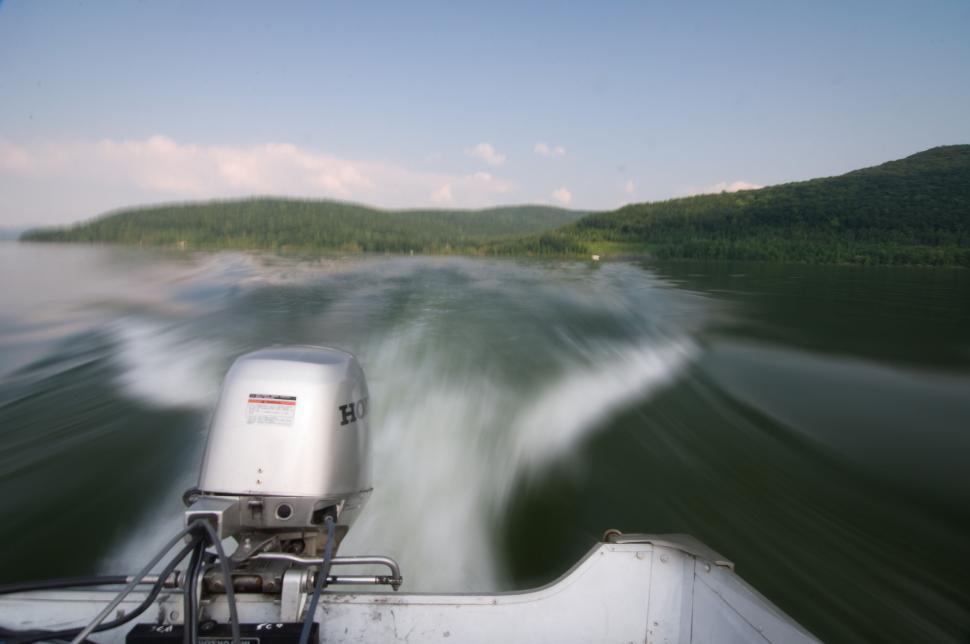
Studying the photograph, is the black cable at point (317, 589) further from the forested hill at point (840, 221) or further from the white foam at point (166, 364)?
the forested hill at point (840, 221)

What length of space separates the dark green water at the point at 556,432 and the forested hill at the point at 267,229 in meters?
3.88

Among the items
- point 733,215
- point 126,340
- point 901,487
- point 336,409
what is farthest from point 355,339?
point 733,215

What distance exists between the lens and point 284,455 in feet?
6.22

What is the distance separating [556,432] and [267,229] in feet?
48.9

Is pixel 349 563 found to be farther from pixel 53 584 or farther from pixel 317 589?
pixel 53 584

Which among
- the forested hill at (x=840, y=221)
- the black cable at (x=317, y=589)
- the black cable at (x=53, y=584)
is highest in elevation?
the forested hill at (x=840, y=221)

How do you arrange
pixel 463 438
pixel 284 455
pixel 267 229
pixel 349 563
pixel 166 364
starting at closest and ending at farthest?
pixel 349 563
pixel 284 455
pixel 463 438
pixel 166 364
pixel 267 229

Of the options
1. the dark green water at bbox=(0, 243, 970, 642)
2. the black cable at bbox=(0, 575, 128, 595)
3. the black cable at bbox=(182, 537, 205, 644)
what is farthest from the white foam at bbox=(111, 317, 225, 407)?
the black cable at bbox=(182, 537, 205, 644)

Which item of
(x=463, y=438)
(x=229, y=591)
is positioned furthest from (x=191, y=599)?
(x=463, y=438)

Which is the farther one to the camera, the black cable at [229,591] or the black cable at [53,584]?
the black cable at [53,584]

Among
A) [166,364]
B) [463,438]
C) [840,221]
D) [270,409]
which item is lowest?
[463,438]

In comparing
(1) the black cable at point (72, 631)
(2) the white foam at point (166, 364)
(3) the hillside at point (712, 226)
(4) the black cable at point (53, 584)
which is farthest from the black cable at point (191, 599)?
(3) the hillside at point (712, 226)

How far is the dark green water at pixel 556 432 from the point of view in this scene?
2545 millimetres

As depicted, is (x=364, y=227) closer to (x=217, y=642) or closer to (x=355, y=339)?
(x=355, y=339)
